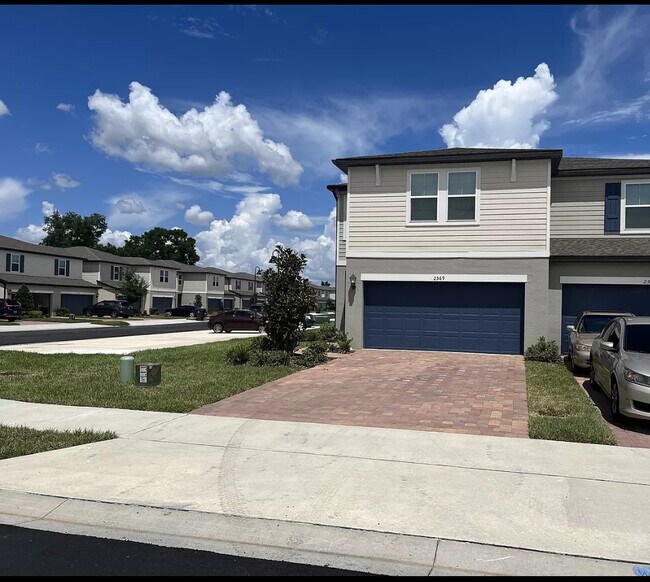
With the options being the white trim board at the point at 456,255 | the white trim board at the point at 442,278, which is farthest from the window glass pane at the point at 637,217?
the white trim board at the point at 442,278

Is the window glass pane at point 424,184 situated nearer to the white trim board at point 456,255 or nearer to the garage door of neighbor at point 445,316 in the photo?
the white trim board at point 456,255

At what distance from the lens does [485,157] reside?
17.3 metres

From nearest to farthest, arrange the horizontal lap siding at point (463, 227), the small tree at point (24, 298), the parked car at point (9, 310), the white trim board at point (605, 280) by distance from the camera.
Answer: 1. the white trim board at point (605, 280)
2. the horizontal lap siding at point (463, 227)
3. the parked car at point (9, 310)
4. the small tree at point (24, 298)

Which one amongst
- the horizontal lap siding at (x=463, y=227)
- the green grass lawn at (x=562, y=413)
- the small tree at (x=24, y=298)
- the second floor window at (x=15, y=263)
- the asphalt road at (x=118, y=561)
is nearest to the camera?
the asphalt road at (x=118, y=561)

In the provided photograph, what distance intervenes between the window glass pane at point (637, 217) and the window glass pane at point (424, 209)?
6.31 metres

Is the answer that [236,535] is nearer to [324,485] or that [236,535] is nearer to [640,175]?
[324,485]

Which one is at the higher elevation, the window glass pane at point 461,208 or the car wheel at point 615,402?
the window glass pane at point 461,208

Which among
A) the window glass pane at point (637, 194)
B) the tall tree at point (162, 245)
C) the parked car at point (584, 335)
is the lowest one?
the parked car at point (584, 335)

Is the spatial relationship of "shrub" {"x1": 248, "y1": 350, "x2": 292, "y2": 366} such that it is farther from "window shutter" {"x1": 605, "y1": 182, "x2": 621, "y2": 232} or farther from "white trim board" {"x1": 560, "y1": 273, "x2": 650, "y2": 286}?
"window shutter" {"x1": 605, "y1": 182, "x2": 621, "y2": 232}

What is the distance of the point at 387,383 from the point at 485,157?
9.14m

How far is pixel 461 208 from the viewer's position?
1795 cm

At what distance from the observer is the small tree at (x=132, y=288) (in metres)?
59.6

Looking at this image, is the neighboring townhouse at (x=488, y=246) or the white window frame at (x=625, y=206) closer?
the neighboring townhouse at (x=488, y=246)

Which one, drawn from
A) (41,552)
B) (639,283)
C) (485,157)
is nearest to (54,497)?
(41,552)
